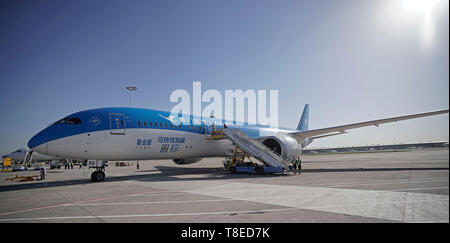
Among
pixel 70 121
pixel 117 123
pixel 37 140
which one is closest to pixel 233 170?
pixel 117 123

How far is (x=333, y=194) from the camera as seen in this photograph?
7.24 m

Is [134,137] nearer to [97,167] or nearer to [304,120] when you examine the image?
[97,167]

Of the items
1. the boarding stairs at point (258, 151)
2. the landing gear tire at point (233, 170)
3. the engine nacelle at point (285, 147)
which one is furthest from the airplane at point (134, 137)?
the landing gear tire at point (233, 170)

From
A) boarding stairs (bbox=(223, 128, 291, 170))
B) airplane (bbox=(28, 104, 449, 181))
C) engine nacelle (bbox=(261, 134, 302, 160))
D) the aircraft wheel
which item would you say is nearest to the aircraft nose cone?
airplane (bbox=(28, 104, 449, 181))

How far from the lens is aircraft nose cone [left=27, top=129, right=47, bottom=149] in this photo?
1123 cm

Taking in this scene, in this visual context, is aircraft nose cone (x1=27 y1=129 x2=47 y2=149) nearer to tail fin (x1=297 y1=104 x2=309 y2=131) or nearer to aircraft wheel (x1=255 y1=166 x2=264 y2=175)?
aircraft wheel (x1=255 y1=166 x2=264 y2=175)

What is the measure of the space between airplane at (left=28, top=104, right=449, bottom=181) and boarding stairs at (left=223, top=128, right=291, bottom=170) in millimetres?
1035

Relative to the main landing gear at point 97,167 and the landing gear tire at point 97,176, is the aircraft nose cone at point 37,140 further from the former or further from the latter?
the landing gear tire at point 97,176

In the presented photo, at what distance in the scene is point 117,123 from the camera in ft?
43.2

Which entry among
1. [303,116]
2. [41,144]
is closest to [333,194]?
[41,144]

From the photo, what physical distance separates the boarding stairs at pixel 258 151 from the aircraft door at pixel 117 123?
22.4 feet

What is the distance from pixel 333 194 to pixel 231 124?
46.7ft

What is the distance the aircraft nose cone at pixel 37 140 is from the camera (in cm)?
1123
